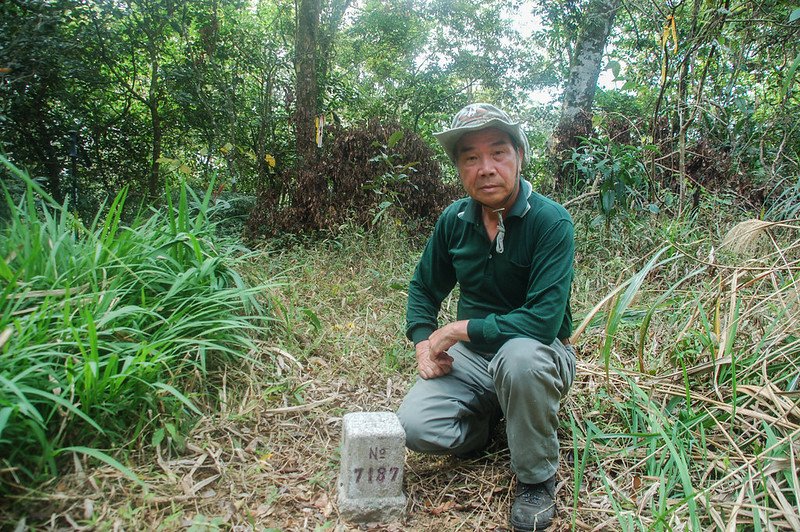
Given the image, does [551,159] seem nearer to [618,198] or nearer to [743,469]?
[618,198]

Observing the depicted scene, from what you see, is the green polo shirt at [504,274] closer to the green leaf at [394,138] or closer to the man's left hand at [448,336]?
the man's left hand at [448,336]

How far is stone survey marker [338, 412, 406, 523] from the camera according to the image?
1.82 meters

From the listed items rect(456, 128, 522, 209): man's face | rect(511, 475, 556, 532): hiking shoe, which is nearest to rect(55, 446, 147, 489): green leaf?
rect(511, 475, 556, 532): hiking shoe

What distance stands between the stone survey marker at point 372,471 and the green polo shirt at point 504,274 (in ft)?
1.55

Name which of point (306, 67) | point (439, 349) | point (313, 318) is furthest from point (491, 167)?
point (306, 67)

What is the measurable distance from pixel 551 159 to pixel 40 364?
177 inches

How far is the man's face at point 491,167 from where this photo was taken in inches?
78.1

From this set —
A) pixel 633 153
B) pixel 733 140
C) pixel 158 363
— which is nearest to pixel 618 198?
pixel 633 153

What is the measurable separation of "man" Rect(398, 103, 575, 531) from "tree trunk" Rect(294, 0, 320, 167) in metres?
3.39

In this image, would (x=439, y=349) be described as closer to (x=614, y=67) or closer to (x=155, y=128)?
(x=614, y=67)

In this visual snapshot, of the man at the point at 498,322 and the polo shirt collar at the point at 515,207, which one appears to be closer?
the man at the point at 498,322

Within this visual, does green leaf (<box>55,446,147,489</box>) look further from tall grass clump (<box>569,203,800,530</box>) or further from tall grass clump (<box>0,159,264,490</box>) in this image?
tall grass clump (<box>569,203,800,530</box>)

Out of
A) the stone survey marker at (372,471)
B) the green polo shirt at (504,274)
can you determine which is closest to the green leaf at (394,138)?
the green polo shirt at (504,274)

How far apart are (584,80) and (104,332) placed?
496 centimetres
